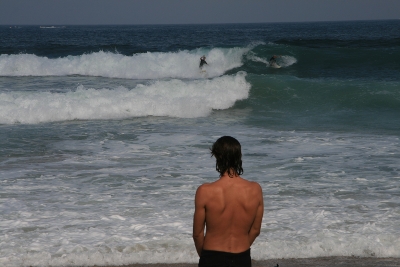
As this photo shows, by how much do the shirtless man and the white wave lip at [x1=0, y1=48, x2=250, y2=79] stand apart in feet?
79.9

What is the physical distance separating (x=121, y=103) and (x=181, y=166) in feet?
24.1

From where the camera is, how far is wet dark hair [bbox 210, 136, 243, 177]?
3.31 m

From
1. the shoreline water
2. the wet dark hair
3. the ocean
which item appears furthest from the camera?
the ocean

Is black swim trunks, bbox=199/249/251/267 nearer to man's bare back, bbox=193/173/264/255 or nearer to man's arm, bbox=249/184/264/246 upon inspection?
man's bare back, bbox=193/173/264/255

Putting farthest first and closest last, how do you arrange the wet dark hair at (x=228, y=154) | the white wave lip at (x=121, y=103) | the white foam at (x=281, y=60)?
1. the white foam at (x=281, y=60)
2. the white wave lip at (x=121, y=103)
3. the wet dark hair at (x=228, y=154)

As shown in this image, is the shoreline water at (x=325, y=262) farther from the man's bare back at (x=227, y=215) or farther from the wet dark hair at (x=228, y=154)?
the wet dark hair at (x=228, y=154)

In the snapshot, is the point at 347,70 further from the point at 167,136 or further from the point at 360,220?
the point at 360,220

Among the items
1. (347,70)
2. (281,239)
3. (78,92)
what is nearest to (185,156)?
(281,239)

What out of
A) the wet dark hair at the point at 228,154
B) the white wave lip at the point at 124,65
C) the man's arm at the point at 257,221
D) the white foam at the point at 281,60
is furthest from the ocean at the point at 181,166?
the white foam at the point at 281,60

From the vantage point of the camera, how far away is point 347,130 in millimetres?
13305

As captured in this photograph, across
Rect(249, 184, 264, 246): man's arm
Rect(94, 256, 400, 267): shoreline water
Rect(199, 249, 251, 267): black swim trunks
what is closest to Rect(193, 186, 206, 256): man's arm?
Rect(199, 249, 251, 267): black swim trunks

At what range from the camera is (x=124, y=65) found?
1132 inches

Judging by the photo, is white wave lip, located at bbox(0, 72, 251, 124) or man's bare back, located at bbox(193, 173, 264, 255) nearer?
man's bare back, located at bbox(193, 173, 264, 255)

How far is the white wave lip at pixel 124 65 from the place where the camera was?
28.0m
